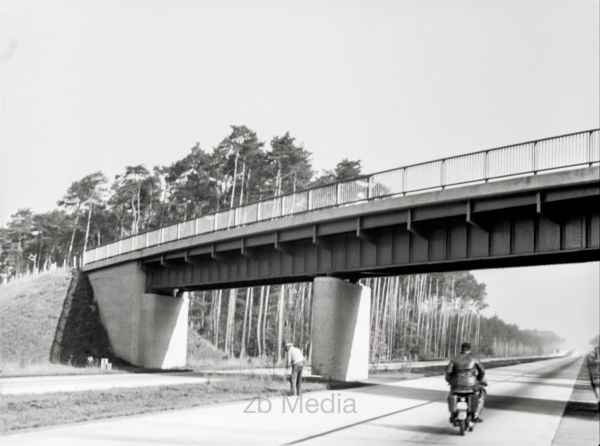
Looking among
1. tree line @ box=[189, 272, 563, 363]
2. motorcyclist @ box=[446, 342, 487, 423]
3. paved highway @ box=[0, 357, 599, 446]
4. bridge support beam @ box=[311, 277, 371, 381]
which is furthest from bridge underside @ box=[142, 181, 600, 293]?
tree line @ box=[189, 272, 563, 363]

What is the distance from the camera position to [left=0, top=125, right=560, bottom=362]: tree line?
7075 cm

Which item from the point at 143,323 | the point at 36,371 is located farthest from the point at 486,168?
the point at 143,323

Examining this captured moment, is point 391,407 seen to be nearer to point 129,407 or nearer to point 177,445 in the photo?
point 129,407

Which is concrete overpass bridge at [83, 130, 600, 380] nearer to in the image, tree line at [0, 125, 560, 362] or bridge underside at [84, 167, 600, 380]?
bridge underside at [84, 167, 600, 380]

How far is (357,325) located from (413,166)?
807cm

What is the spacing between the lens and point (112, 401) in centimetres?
1872

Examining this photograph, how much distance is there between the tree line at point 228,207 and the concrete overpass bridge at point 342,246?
10.7 m

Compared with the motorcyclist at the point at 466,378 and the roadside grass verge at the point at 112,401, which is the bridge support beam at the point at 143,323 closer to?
the roadside grass verge at the point at 112,401

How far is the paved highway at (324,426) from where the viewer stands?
12.5 m

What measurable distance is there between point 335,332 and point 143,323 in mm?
14341

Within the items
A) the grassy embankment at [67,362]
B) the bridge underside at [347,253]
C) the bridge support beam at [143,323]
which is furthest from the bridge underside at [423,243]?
the grassy embankment at [67,362]

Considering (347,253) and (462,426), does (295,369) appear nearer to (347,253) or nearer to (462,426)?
(462,426)

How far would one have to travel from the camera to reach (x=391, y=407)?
20.0 meters

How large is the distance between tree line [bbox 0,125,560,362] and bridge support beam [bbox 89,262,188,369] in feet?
27.7
